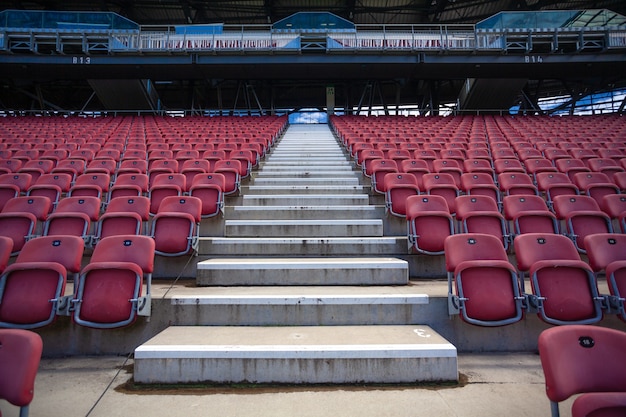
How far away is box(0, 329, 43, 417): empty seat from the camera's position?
137cm

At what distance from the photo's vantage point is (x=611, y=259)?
2686 millimetres

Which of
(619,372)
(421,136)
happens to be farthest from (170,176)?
(421,136)

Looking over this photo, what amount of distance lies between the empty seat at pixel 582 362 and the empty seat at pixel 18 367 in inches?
80.4

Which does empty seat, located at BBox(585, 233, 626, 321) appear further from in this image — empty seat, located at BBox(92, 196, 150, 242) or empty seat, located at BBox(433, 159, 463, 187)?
empty seat, located at BBox(92, 196, 150, 242)

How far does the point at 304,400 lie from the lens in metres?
1.86

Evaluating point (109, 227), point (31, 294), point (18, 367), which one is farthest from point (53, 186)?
point (18, 367)

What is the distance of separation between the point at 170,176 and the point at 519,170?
17.2 feet

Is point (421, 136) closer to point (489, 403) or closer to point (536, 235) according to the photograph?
point (536, 235)

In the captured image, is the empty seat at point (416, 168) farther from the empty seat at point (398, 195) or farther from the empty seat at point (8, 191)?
the empty seat at point (8, 191)

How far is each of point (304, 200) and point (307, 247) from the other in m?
1.30

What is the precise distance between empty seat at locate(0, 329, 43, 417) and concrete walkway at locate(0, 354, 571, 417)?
0.49 meters

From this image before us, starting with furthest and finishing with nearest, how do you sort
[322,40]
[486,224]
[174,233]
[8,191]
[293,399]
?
1. [322,40]
2. [8,191]
3. [486,224]
4. [174,233]
5. [293,399]

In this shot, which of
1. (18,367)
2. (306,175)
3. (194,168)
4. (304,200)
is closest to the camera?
(18,367)

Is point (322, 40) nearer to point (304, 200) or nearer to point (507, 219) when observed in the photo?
point (304, 200)
